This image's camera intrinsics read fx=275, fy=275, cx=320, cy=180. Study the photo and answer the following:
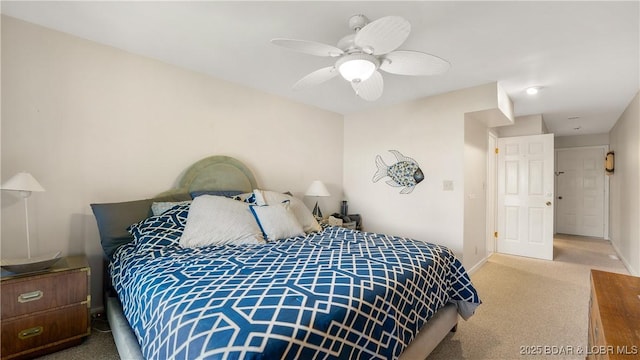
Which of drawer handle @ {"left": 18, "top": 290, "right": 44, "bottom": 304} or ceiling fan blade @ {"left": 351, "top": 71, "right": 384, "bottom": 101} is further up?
ceiling fan blade @ {"left": 351, "top": 71, "right": 384, "bottom": 101}

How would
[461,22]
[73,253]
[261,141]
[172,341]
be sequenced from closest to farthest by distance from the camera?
[172,341]
[461,22]
[73,253]
[261,141]

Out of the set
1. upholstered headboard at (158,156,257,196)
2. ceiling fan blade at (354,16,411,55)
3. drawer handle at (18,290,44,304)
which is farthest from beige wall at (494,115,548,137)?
drawer handle at (18,290,44,304)

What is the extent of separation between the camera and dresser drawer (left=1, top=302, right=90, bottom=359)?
1.56 meters

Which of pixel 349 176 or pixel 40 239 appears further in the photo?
pixel 349 176

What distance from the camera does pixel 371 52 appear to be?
169 centimetres

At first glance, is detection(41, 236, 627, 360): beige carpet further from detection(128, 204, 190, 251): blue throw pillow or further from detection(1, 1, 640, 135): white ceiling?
detection(1, 1, 640, 135): white ceiling

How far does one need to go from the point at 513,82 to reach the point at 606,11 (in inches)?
49.6

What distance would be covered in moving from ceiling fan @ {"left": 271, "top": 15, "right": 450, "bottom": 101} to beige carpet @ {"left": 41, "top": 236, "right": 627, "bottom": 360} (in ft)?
6.40

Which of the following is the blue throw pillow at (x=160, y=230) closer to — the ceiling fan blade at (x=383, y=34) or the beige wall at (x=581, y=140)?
the ceiling fan blade at (x=383, y=34)

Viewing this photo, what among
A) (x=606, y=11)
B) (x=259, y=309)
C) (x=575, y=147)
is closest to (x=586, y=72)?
(x=606, y=11)

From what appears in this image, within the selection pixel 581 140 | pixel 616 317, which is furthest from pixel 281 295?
pixel 581 140

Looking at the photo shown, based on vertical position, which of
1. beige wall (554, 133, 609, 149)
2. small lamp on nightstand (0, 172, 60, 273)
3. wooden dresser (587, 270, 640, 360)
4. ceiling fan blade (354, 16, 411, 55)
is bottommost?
wooden dresser (587, 270, 640, 360)

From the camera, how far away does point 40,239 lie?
77.5 inches

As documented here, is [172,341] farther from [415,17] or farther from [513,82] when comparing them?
[513,82]
